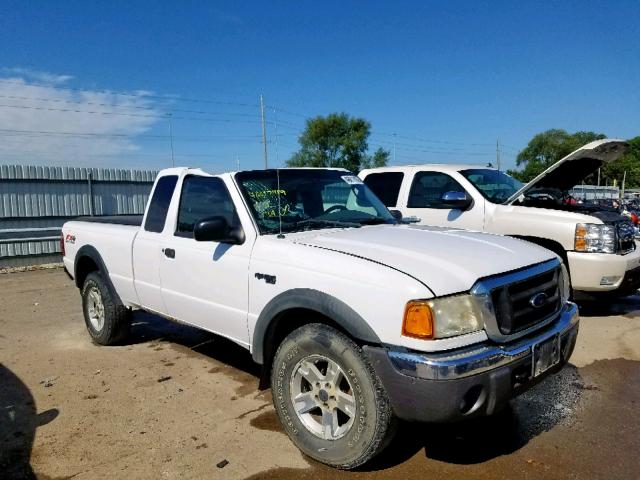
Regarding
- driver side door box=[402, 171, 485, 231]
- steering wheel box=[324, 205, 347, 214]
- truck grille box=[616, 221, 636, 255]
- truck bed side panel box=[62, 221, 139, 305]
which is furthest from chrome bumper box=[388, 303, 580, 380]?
driver side door box=[402, 171, 485, 231]

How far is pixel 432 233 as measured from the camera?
3.71m

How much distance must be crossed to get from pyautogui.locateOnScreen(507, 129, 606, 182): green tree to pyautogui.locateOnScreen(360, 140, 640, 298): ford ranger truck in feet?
248

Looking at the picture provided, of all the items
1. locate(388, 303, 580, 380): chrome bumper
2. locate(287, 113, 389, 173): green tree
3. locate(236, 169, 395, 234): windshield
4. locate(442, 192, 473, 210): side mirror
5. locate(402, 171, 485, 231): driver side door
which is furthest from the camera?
locate(287, 113, 389, 173): green tree

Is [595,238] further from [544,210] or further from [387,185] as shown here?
[387,185]

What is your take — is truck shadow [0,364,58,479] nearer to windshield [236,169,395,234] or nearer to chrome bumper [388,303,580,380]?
windshield [236,169,395,234]

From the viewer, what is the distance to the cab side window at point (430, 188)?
7.20 metres

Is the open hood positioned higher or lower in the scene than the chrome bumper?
higher

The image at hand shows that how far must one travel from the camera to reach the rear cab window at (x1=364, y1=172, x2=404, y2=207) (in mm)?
7727

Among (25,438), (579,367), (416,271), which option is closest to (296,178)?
(416,271)

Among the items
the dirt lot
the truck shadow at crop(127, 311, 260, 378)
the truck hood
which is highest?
the truck hood

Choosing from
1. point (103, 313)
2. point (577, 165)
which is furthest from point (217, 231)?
point (577, 165)

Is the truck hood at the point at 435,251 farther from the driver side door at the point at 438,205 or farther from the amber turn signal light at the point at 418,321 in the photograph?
the driver side door at the point at 438,205

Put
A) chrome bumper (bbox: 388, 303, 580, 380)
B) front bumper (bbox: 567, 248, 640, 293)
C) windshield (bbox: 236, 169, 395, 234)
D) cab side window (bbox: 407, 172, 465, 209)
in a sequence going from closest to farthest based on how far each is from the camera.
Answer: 1. chrome bumper (bbox: 388, 303, 580, 380)
2. windshield (bbox: 236, 169, 395, 234)
3. front bumper (bbox: 567, 248, 640, 293)
4. cab side window (bbox: 407, 172, 465, 209)

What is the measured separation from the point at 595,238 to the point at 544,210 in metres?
0.67
